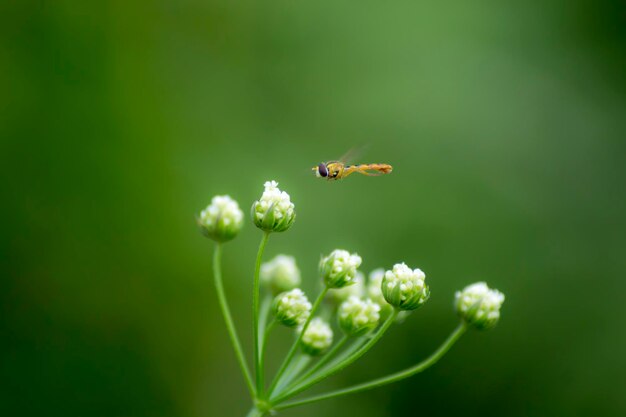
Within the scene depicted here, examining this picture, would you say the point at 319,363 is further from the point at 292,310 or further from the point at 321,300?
the point at 321,300

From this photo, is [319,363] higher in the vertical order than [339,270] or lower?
lower

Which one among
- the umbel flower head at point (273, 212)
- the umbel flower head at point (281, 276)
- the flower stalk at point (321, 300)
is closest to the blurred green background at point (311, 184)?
the umbel flower head at point (281, 276)

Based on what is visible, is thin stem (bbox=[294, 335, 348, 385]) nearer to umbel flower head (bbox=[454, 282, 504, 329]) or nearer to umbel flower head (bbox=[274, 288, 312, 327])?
umbel flower head (bbox=[274, 288, 312, 327])

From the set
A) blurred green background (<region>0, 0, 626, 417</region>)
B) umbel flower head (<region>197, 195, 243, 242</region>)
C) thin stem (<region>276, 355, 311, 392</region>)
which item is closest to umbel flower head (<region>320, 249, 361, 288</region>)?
thin stem (<region>276, 355, 311, 392</region>)

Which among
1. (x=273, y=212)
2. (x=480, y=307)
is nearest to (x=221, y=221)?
(x=273, y=212)

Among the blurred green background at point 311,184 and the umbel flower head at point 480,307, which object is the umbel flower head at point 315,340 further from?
the blurred green background at point 311,184

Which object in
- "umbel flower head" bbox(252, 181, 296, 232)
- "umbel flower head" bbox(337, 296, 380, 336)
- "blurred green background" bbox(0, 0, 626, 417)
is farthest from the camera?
"blurred green background" bbox(0, 0, 626, 417)
